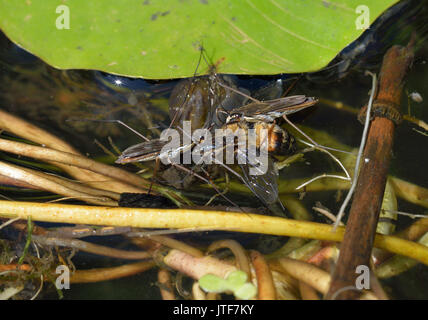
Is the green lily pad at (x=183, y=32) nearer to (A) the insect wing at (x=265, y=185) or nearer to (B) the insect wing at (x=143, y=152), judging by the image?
(B) the insect wing at (x=143, y=152)

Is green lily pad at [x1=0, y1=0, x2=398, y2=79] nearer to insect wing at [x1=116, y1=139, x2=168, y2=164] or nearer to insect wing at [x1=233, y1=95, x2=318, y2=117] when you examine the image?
insect wing at [x1=233, y1=95, x2=318, y2=117]

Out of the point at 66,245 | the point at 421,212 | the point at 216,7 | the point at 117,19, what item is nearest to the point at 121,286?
the point at 66,245

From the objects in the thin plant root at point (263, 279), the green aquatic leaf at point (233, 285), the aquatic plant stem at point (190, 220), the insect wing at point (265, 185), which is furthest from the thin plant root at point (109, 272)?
the insect wing at point (265, 185)

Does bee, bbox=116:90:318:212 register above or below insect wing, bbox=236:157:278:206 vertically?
above

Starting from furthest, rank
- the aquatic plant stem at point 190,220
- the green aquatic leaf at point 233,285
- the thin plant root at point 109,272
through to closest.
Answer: the thin plant root at point 109,272 → the aquatic plant stem at point 190,220 → the green aquatic leaf at point 233,285

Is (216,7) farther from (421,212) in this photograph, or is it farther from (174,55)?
(421,212)

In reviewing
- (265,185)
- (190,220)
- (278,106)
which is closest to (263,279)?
(190,220)

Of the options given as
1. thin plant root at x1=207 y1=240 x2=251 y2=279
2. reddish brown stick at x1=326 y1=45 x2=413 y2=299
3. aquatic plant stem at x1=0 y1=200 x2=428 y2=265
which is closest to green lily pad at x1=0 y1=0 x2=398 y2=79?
reddish brown stick at x1=326 y1=45 x2=413 y2=299
